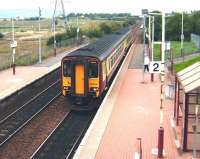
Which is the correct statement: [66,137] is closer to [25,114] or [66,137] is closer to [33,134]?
[33,134]

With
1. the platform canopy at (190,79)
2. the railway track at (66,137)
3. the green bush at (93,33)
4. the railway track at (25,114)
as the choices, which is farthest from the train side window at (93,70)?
the green bush at (93,33)

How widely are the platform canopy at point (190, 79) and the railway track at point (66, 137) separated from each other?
4458 millimetres

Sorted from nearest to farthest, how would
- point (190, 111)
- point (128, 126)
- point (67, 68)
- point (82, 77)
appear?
1. point (190, 111)
2. point (128, 126)
3. point (82, 77)
4. point (67, 68)

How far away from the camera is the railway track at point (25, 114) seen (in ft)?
64.0

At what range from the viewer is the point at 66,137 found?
18.8m

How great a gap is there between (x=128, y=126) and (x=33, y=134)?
3.74 metres

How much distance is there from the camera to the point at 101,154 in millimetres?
15148

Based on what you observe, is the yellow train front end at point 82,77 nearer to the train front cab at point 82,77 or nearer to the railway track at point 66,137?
the train front cab at point 82,77

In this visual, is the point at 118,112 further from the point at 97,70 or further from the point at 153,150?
the point at 153,150

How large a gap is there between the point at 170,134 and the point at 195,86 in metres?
3.29

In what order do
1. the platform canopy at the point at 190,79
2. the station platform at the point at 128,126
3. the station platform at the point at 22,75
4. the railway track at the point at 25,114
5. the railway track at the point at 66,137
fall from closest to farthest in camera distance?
the platform canopy at the point at 190,79 → the station platform at the point at 128,126 → the railway track at the point at 66,137 → the railway track at the point at 25,114 → the station platform at the point at 22,75

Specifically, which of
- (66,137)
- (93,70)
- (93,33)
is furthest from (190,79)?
(93,33)

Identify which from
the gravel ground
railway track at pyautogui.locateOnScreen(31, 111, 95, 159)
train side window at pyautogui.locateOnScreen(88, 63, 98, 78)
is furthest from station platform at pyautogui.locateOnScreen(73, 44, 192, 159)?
the gravel ground

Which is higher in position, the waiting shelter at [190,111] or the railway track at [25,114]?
the waiting shelter at [190,111]
